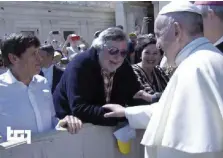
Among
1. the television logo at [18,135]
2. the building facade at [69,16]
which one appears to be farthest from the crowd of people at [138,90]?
the building facade at [69,16]

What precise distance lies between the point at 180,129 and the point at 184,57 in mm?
407

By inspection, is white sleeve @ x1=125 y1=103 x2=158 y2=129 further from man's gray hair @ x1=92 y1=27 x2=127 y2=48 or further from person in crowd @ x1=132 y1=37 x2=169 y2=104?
person in crowd @ x1=132 y1=37 x2=169 y2=104

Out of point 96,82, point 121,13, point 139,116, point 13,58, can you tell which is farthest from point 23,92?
point 121,13

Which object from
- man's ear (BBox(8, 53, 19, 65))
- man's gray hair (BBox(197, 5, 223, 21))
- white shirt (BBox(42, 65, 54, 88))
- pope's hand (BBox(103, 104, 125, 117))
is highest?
man's gray hair (BBox(197, 5, 223, 21))

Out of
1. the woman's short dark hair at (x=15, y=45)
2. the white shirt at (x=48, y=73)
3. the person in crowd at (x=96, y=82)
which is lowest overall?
the white shirt at (x=48, y=73)

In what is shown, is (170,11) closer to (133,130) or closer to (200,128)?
(200,128)

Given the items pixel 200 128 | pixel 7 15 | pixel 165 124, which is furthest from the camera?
pixel 7 15

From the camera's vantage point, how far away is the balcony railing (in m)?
1.96

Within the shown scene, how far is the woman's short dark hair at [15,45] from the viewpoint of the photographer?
2.45 m

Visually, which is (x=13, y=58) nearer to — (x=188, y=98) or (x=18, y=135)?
(x=18, y=135)

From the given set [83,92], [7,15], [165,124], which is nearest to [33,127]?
[83,92]

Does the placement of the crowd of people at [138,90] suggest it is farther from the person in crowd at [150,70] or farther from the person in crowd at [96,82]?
the person in crowd at [150,70]

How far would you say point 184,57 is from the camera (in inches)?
76.6

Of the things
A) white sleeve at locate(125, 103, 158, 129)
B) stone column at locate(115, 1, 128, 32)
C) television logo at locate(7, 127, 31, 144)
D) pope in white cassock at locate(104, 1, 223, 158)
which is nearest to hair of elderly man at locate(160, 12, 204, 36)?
pope in white cassock at locate(104, 1, 223, 158)
